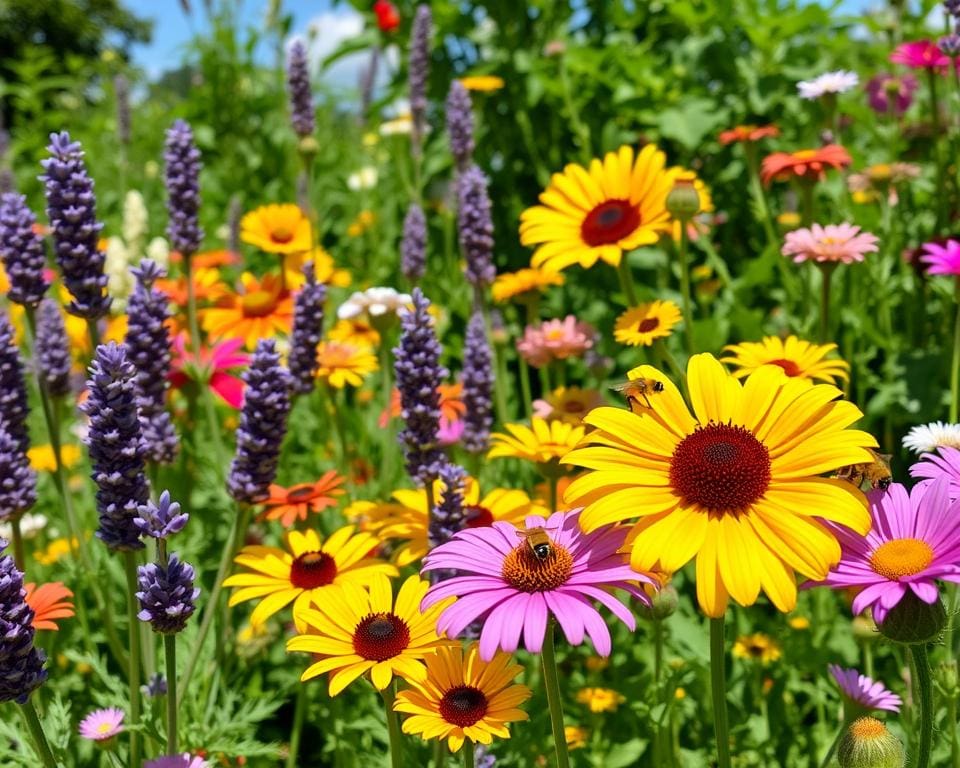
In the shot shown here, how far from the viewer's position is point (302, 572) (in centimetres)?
185

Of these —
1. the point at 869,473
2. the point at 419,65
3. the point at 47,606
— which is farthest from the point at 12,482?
the point at 419,65

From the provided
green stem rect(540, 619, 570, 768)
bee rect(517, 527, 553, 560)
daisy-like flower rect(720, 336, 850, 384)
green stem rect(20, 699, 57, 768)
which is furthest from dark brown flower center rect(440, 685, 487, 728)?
daisy-like flower rect(720, 336, 850, 384)

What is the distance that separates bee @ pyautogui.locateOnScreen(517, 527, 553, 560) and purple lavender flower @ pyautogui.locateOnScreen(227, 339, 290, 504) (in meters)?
0.74

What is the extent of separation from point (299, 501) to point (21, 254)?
872 mm

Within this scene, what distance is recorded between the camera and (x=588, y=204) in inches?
98.6

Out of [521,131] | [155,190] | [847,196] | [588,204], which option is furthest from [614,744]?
[155,190]

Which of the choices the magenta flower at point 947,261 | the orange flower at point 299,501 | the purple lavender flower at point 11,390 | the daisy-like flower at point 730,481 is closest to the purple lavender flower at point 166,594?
the daisy-like flower at point 730,481

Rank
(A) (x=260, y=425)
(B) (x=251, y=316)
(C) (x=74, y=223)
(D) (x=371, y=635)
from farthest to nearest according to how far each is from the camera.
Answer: (B) (x=251, y=316) < (C) (x=74, y=223) < (A) (x=260, y=425) < (D) (x=371, y=635)

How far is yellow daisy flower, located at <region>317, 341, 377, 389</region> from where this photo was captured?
9.52ft

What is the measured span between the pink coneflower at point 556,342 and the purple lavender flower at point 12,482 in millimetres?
1441

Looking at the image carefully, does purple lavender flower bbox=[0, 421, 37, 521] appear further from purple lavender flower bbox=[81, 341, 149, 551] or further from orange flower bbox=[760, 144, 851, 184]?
orange flower bbox=[760, 144, 851, 184]

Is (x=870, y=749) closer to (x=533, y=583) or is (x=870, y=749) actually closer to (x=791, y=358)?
(x=533, y=583)

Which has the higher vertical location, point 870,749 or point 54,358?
point 54,358

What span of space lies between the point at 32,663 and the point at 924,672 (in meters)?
1.32
